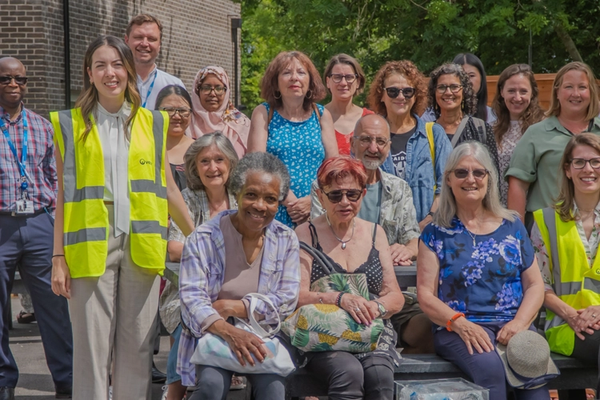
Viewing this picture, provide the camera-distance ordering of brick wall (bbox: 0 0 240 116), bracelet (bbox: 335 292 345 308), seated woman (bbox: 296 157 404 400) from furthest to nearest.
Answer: brick wall (bbox: 0 0 240 116) → bracelet (bbox: 335 292 345 308) → seated woman (bbox: 296 157 404 400)

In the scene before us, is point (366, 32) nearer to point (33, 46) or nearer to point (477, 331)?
point (33, 46)

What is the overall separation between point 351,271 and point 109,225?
4.42ft

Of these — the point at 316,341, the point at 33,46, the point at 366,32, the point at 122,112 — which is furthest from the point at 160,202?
the point at 366,32

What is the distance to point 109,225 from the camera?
Answer: 14.0ft

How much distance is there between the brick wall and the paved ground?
5895mm

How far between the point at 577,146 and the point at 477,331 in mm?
1287

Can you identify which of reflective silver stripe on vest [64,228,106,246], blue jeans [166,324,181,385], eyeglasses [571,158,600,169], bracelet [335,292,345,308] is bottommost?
blue jeans [166,324,181,385]

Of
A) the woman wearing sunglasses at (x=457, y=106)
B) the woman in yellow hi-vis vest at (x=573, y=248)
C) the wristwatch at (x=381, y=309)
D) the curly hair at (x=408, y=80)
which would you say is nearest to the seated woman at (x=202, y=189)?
the wristwatch at (x=381, y=309)

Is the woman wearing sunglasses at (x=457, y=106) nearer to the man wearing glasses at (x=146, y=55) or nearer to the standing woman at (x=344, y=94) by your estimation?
the standing woman at (x=344, y=94)

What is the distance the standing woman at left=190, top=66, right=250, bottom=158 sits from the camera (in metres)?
6.02

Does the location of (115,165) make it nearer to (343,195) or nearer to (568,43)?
(343,195)

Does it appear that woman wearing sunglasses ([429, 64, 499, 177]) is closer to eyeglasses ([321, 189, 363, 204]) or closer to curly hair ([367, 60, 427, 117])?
curly hair ([367, 60, 427, 117])

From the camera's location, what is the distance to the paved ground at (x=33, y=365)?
574cm

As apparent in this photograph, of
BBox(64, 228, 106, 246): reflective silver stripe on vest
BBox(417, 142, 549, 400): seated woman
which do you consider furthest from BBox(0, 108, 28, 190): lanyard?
BBox(417, 142, 549, 400): seated woman
